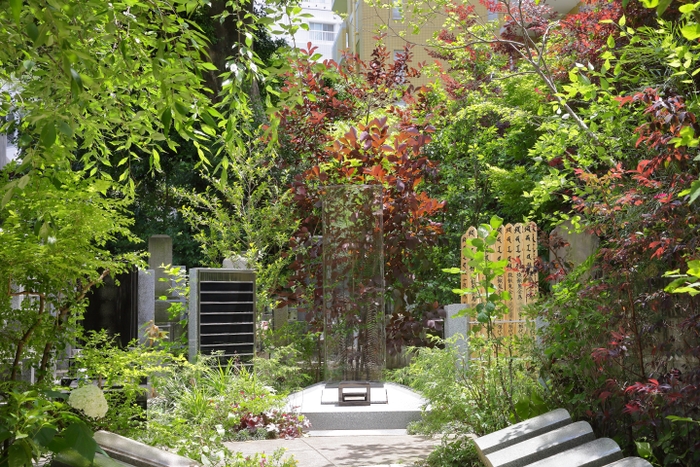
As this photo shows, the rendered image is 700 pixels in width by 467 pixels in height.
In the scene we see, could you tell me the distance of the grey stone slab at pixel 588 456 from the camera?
142 inches

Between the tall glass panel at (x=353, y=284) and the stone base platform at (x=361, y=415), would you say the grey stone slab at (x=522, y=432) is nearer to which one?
the stone base platform at (x=361, y=415)

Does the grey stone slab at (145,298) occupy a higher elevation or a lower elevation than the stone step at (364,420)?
higher

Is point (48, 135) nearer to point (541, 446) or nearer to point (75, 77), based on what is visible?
point (75, 77)

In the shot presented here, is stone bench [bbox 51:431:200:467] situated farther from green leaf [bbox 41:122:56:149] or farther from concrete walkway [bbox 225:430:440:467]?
concrete walkway [bbox 225:430:440:467]

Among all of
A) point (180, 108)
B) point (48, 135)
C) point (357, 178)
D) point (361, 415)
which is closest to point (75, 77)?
point (48, 135)

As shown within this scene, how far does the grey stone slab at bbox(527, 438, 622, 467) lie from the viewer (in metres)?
3.61

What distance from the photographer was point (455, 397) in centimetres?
555

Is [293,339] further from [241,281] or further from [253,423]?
[253,423]

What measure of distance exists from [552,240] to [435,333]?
4.91 metres

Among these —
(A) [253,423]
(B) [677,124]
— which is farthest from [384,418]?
(B) [677,124]

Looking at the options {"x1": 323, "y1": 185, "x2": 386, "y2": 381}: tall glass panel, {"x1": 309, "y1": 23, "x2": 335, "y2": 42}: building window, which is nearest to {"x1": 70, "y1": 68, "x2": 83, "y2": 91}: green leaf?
{"x1": 323, "y1": 185, "x2": 386, "y2": 381}: tall glass panel

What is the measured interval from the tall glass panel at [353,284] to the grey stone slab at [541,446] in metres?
4.91

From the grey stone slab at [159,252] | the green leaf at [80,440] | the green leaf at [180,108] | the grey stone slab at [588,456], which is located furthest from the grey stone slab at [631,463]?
the grey stone slab at [159,252]

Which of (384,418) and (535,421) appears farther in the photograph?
(384,418)
